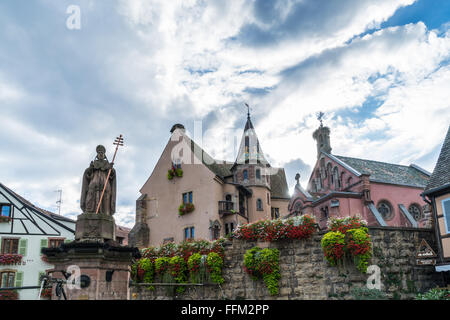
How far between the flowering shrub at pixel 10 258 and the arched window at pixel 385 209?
26.3 m

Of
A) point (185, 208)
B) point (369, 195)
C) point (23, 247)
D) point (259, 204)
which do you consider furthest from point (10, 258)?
point (369, 195)

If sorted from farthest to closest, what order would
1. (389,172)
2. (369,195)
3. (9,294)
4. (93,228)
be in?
(389,172)
(369,195)
(9,294)
(93,228)

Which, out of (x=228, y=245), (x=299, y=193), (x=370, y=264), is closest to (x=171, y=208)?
(x=299, y=193)

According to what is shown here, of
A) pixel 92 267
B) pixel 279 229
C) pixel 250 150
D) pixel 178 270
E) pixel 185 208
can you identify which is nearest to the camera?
pixel 92 267

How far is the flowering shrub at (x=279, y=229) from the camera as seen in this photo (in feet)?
58.5

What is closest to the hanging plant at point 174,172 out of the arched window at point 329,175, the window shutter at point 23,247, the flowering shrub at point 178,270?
the window shutter at point 23,247

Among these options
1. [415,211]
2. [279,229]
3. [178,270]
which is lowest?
[178,270]

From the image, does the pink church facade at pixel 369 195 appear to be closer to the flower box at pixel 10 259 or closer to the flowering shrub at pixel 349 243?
the flowering shrub at pixel 349 243

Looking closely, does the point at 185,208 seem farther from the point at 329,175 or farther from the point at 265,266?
the point at 265,266

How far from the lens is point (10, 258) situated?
27.2 m

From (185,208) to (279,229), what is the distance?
17.3 m

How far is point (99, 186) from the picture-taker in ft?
33.4
